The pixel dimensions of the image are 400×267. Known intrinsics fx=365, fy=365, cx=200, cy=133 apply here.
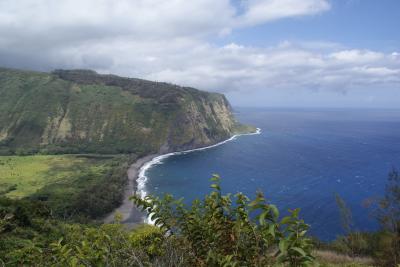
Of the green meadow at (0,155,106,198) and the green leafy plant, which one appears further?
the green meadow at (0,155,106,198)

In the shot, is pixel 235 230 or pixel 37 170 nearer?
pixel 235 230

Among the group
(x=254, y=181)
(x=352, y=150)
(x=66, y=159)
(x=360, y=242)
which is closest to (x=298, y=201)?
(x=254, y=181)

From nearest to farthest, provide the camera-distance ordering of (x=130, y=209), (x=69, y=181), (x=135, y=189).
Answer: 1. (x=130, y=209)
2. (x=135, y=189)
3. (x=69, y=181)

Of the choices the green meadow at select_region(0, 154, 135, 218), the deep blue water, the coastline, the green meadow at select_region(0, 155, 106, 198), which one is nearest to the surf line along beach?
the coastline

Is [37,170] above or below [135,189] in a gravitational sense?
above

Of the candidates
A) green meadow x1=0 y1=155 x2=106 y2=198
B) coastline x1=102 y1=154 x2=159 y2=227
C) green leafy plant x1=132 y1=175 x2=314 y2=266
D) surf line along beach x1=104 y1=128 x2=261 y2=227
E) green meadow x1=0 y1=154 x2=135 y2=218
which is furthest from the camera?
green meadow x1=0 y1=155 x2=106 y2=198

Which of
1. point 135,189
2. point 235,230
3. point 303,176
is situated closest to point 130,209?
point 135,189

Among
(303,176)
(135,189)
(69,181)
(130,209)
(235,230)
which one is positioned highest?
(235,230)

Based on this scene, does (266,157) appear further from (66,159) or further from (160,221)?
(160,221)

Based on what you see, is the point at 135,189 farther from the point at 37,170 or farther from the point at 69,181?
the point at 37,170

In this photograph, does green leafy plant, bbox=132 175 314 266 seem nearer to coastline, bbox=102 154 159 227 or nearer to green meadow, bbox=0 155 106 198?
coastline, bbox=102 154 159 227

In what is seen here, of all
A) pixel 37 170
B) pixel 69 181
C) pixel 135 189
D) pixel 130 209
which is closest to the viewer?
pixel 130 209
